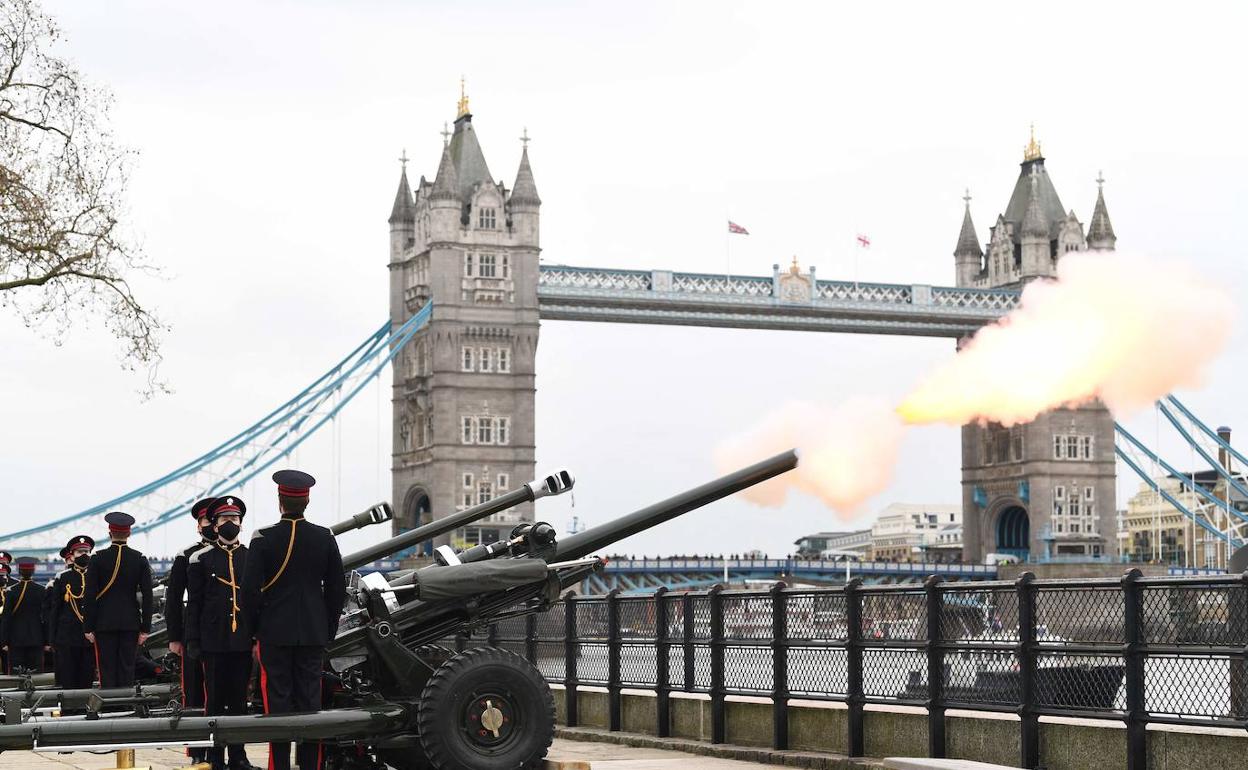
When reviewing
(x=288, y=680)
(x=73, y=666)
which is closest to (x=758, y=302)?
(x=73, y=666)

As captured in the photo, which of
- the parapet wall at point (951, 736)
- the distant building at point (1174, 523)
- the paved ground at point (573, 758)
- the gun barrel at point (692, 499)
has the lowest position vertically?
the paved ground at point (573, 758)

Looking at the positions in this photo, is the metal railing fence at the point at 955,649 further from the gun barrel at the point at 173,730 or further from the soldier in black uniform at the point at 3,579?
the soldier in black uniform at the point at 3,579

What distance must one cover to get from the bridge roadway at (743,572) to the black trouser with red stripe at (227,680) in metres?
91.6

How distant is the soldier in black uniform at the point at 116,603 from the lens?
587 inches

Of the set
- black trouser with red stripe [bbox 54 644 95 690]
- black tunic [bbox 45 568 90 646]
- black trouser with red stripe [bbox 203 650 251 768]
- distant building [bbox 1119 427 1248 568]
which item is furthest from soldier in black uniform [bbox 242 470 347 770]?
distant building [bbox 1119 427 1248 568]

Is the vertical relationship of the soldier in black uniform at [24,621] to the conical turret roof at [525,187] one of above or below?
below

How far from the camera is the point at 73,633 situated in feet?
52.8

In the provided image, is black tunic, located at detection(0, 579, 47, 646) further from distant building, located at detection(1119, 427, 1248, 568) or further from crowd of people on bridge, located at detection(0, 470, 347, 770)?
distant building, located at detection(1119, 427, 1248, 568)

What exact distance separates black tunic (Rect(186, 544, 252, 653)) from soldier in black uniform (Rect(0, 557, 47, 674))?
24.5 ft

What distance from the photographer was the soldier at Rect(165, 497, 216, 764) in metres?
12.4

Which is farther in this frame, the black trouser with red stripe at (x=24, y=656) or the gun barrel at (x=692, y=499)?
the black trouser with red stripe at (x=24, y=656)

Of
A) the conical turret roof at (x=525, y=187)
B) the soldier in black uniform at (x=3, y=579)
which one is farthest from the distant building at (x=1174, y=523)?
the soldier in black uniform at (x=3, y=579)

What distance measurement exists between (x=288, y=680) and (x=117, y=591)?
15.9 feet

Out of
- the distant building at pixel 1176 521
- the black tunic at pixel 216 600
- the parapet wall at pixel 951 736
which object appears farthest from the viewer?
the distant building at pixel 1176 521
